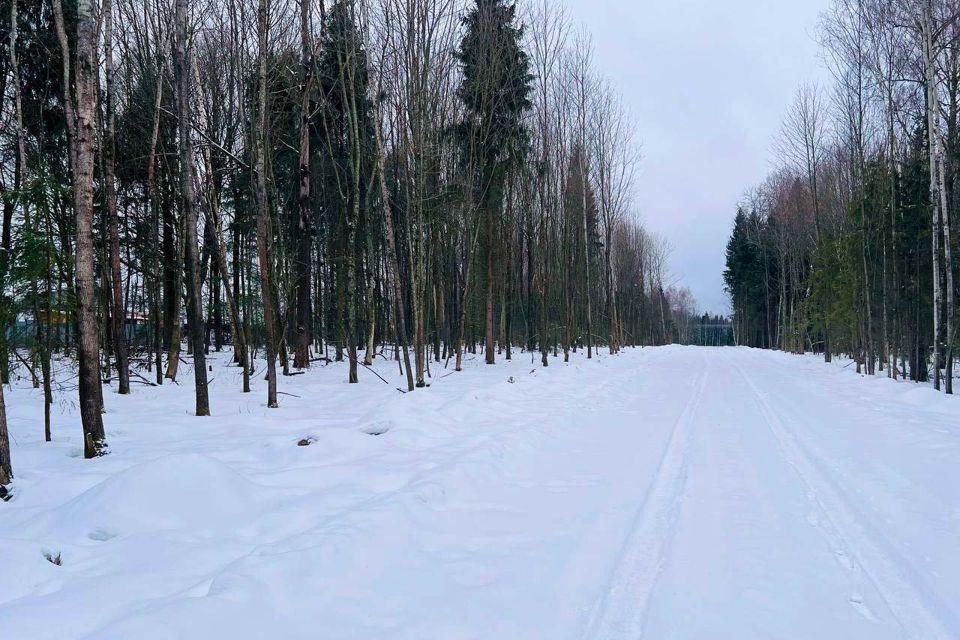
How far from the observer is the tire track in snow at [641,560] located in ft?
10.2

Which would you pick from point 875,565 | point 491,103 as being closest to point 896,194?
point 491,103

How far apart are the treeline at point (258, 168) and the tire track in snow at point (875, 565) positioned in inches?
283

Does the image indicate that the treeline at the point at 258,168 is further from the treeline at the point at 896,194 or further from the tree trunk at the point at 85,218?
the treeline at the point at 896,194

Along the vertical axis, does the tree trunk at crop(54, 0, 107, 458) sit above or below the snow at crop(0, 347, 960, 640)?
above

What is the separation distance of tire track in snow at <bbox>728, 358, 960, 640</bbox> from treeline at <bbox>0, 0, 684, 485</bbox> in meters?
7.19

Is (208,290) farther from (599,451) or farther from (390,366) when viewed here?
(599,451)

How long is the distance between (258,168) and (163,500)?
293 inches

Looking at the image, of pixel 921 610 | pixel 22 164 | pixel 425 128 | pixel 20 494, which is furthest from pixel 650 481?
pixel 22 164

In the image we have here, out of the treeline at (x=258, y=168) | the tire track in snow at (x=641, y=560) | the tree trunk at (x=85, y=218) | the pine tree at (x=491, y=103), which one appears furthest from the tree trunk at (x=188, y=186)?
the pine tree at (x=491, y=103)

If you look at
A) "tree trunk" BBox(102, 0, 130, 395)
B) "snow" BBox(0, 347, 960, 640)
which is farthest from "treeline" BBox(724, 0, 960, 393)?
"tree trunk" BBox(102, 0, 130, 395)

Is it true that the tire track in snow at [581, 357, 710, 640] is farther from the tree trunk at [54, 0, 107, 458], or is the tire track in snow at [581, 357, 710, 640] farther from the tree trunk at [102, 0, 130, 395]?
the tree trunk at [102, 0, 130, 395]

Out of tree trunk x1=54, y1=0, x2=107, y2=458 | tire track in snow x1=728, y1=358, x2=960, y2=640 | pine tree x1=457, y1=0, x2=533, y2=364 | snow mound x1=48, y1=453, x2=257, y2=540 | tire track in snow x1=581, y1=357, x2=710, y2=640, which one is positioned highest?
pine tree x1=457, y1=0, x2=533, y2=364

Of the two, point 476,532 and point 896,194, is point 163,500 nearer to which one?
point 476,532

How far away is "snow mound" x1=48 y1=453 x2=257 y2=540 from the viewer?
4324mm
